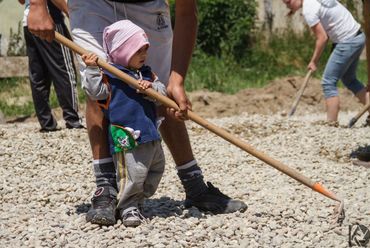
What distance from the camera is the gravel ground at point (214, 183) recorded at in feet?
12.3

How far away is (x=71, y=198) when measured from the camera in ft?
15.1

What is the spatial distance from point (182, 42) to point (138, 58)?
26 centimetres

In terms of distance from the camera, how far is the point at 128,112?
3.78 m

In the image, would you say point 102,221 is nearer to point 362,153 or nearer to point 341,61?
point 362,153

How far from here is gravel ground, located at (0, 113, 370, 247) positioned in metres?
3.75

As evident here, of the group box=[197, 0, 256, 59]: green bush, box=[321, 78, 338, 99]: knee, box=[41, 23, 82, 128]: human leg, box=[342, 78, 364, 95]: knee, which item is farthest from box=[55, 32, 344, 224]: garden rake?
box=[197, 0, 256, 59]: green bush

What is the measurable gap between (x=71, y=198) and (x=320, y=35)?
4130mm

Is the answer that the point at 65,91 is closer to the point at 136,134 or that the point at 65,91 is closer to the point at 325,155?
the point at 325,155

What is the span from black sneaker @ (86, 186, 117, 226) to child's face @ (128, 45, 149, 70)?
0.64m

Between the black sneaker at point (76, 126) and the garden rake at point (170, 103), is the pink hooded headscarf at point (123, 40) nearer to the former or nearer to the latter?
the garden rake at point (170, 103)

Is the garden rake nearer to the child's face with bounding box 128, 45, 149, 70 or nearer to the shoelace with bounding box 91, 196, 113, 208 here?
the child's face with bounding box 128, 45, 149, 70

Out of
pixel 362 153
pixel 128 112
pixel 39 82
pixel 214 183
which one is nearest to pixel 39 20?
pixel 128 112

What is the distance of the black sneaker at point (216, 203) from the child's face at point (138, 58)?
820mm

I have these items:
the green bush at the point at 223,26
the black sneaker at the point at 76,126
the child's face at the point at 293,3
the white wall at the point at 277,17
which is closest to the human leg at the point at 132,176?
the black sneaker at the point at 76,126
